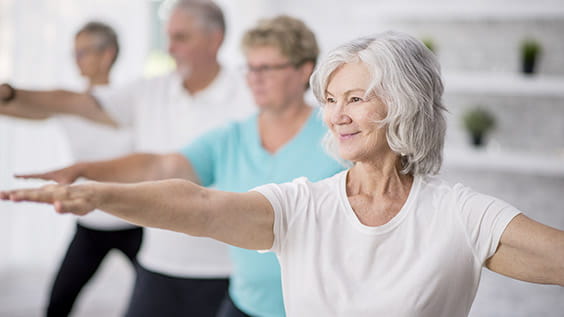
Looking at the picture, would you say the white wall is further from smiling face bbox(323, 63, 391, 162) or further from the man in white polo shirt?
smiling face bbox(323, 63, 391, 162)

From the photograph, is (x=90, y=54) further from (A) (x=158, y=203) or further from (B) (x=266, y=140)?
(A) (x=158, y=203)

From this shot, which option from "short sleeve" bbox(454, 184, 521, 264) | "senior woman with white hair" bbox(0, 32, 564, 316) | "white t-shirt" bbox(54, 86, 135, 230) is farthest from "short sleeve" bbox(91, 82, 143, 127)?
"short sleeve" bbox(454, 184, 521, 264)

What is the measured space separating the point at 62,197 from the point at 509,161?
283 cm

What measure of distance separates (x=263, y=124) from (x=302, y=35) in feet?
0.92

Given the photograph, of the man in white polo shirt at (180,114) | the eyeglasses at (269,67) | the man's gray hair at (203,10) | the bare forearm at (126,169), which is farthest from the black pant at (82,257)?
the eyeglasses at (269,67)

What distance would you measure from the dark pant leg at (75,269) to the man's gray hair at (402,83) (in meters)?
1.70

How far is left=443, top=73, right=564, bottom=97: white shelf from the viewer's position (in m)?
3.07

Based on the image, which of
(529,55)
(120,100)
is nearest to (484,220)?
(120,100)

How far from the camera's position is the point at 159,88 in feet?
6.66

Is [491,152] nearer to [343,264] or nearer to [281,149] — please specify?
[281,149]

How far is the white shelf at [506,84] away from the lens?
3.07 metres

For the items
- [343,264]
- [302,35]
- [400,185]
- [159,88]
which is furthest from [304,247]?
[159,88]

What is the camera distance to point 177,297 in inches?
73.6

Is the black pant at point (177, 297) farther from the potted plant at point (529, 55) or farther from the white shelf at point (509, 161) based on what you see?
the potted plant at point (529, 55)
